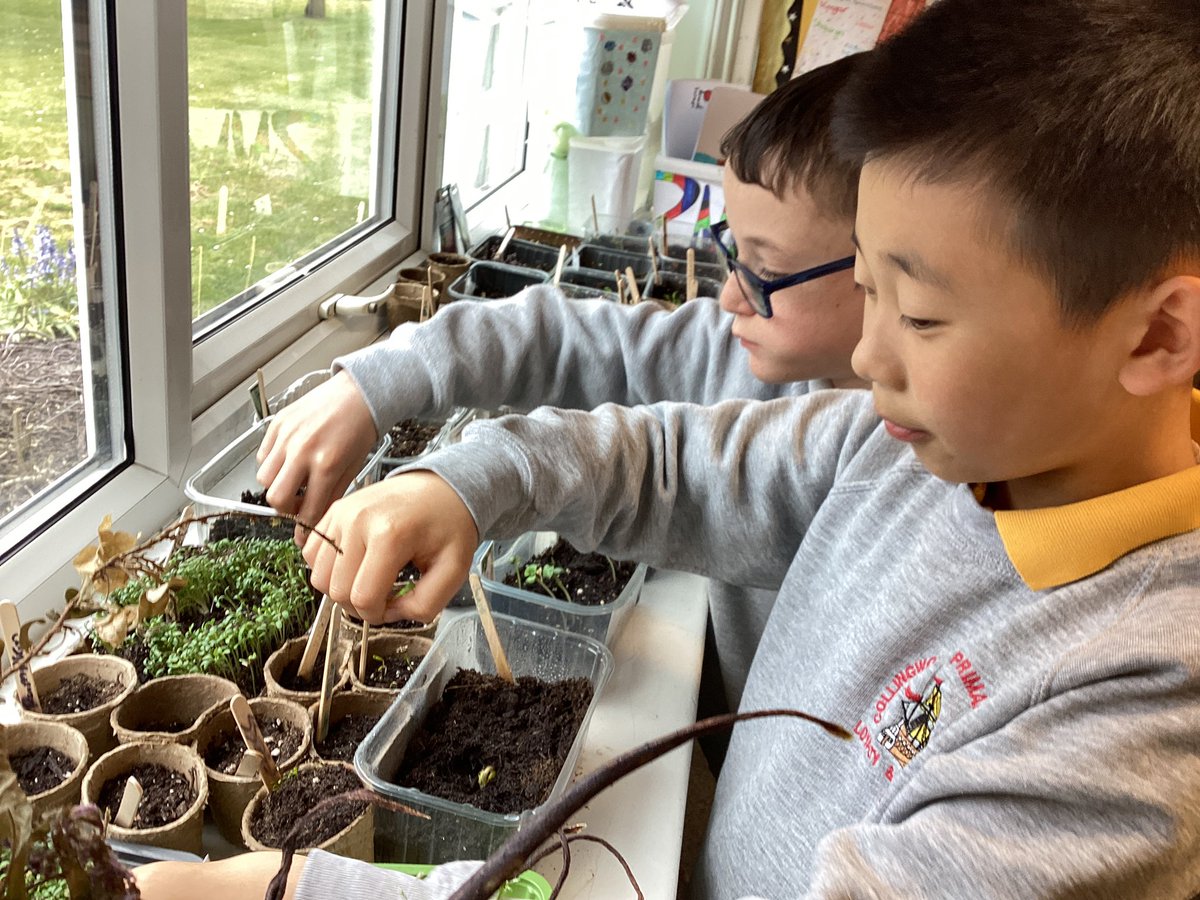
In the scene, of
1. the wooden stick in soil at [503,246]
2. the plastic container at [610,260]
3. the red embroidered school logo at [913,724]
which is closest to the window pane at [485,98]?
the wooden stick in soil at [503,246]

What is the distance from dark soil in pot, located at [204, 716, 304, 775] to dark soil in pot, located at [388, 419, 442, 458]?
42 centimetres

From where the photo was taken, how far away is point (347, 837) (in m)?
0.69

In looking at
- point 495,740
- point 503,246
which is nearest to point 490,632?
point 495,740

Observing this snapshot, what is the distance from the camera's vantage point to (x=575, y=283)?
195 cm

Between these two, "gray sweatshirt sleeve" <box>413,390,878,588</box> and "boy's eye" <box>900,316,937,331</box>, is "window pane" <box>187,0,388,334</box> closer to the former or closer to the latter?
"gray sweatshirt sleeve" <box>413,390,878,588</box>

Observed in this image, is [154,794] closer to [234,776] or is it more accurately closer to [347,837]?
[234,776]

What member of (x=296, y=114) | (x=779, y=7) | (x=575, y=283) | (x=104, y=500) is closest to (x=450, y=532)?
(x=104, y=500)

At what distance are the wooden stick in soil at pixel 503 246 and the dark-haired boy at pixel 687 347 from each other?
83cm

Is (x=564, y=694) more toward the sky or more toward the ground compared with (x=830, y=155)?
more toward the ground

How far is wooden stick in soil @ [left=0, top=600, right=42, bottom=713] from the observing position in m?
0.75

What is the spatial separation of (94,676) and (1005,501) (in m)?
0.77

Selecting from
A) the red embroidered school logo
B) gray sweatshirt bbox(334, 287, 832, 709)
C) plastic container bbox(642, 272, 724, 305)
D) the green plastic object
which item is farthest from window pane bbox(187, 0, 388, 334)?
the red embroidered school logo

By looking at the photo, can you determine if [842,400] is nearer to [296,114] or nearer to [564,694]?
[564,694]

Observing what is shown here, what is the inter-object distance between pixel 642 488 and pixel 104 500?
599 millimetres
